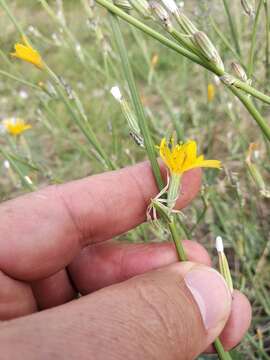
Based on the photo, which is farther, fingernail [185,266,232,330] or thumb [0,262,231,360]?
fingernail [185,266,232,330]

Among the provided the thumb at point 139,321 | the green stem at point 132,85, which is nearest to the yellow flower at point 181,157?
the green stem at point 132,85

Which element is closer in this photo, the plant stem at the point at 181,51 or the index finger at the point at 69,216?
the plant stem at the point at 181,51

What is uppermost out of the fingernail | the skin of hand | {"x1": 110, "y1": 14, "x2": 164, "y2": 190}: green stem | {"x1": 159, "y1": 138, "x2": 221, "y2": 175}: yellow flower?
{"x1": 110, "y1": 14, "x2": 164, "y2": 190}: green stem

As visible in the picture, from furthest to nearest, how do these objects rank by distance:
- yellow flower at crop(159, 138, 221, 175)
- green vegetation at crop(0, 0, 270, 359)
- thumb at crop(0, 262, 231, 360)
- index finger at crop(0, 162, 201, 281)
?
green vegetation at crop(0, 0, 270, 359) → index finger at crop(0, 162, 201, 281) → yellow flower at crop(159, 138, 221, 175) → thumb at crop(0, 262, 231, 360)

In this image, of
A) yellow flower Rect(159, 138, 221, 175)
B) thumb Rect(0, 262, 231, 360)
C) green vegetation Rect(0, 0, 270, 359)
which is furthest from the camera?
green vegetation Rect(0, 0, 270, 359)

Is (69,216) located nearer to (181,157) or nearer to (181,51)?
(181,157)

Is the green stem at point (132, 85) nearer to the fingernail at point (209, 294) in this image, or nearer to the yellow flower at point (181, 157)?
the yellow flower at point (181, 157)

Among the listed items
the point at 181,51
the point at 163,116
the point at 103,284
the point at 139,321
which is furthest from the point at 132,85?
the point at 163,116

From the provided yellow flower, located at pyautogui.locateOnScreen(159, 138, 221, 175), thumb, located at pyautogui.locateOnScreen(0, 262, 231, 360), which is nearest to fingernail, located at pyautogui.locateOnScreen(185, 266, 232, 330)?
thumb, located at pyautogui.locateOnScreen(0, 262, 231, 360)

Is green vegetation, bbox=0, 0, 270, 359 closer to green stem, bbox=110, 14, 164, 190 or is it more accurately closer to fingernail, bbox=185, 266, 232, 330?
green stem, bbox=110, 14, 164, 190
